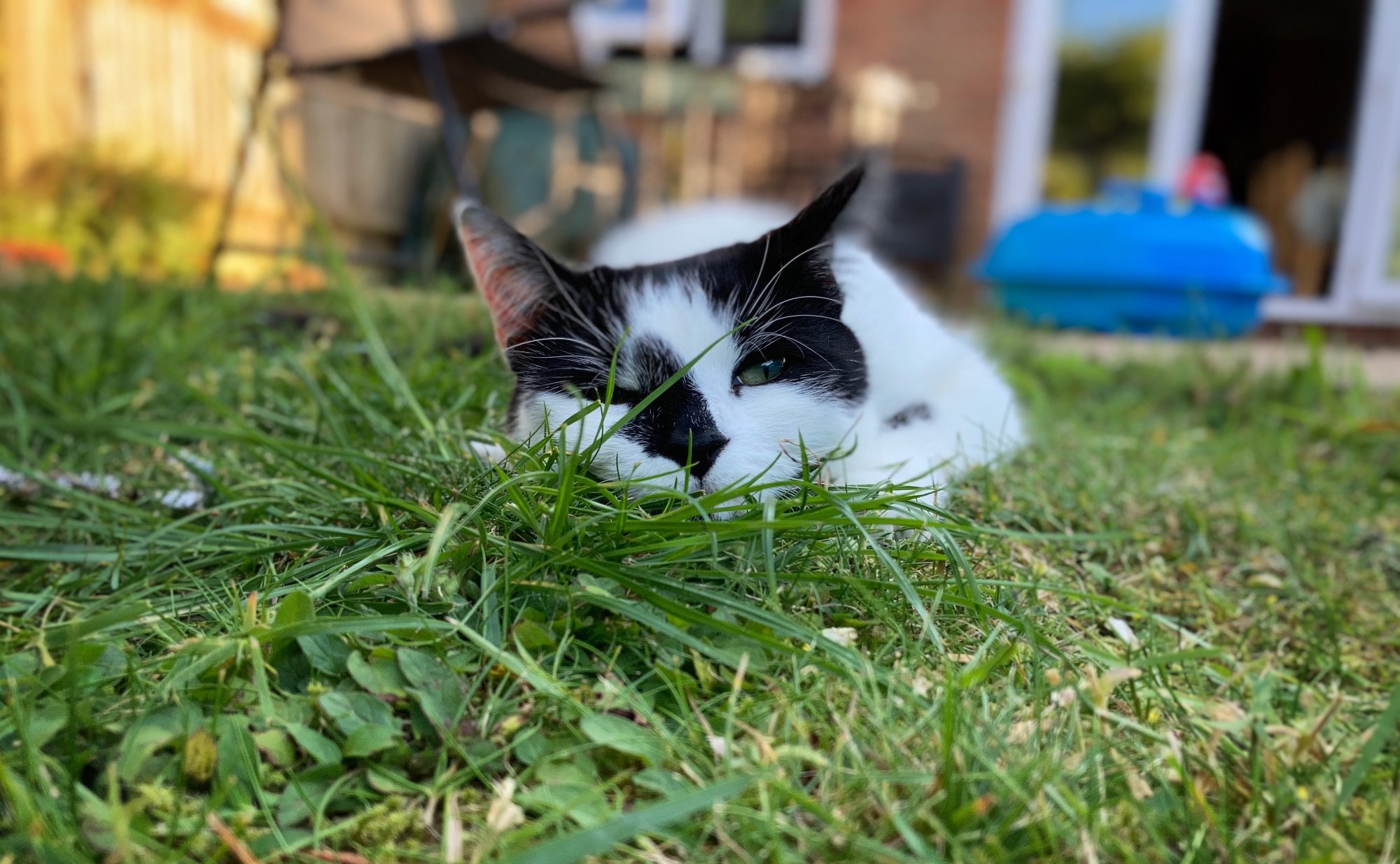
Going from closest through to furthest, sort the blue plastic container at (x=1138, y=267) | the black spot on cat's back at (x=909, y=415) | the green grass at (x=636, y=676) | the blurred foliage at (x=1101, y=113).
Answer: the green grass at (x=636, y=676)
the black spot on cat's back at (x=909, y=415)
the blue plastic container at (x=1138, y=267)
the blurred foliage at (x=1101, y=113)

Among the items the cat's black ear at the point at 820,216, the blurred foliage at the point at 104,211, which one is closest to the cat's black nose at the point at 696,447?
the cat's black ear at the point at 820,216

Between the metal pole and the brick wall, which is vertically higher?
the brick wall

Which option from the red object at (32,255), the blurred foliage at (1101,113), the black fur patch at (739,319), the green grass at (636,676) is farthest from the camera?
the blurred foliage at (1101,113)

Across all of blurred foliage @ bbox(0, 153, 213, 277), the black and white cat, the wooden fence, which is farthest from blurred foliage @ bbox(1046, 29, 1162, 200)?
the black and white cat

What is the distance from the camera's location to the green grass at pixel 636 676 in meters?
0.80

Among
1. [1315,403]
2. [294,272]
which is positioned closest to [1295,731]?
[1315,403]

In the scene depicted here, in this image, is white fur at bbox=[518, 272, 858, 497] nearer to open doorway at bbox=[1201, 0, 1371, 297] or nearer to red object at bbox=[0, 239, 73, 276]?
red object at bbox=[0, 239, 73, 276]

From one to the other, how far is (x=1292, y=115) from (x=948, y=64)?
17.1 feet

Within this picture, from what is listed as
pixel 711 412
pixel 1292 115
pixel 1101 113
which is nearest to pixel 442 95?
pixel 711 412

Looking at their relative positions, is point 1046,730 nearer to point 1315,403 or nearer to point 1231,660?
point 1231,660

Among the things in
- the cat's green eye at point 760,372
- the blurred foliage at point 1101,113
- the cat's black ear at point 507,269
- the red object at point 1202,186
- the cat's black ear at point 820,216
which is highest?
the blurred foliage at point 1101,113

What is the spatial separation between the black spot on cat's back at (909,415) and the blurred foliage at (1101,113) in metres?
6.68

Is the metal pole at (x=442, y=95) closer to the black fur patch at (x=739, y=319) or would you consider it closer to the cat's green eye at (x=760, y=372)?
the black fur patch at (x=739, y=319)

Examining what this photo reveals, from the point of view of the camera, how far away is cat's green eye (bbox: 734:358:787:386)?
52.1 inches
